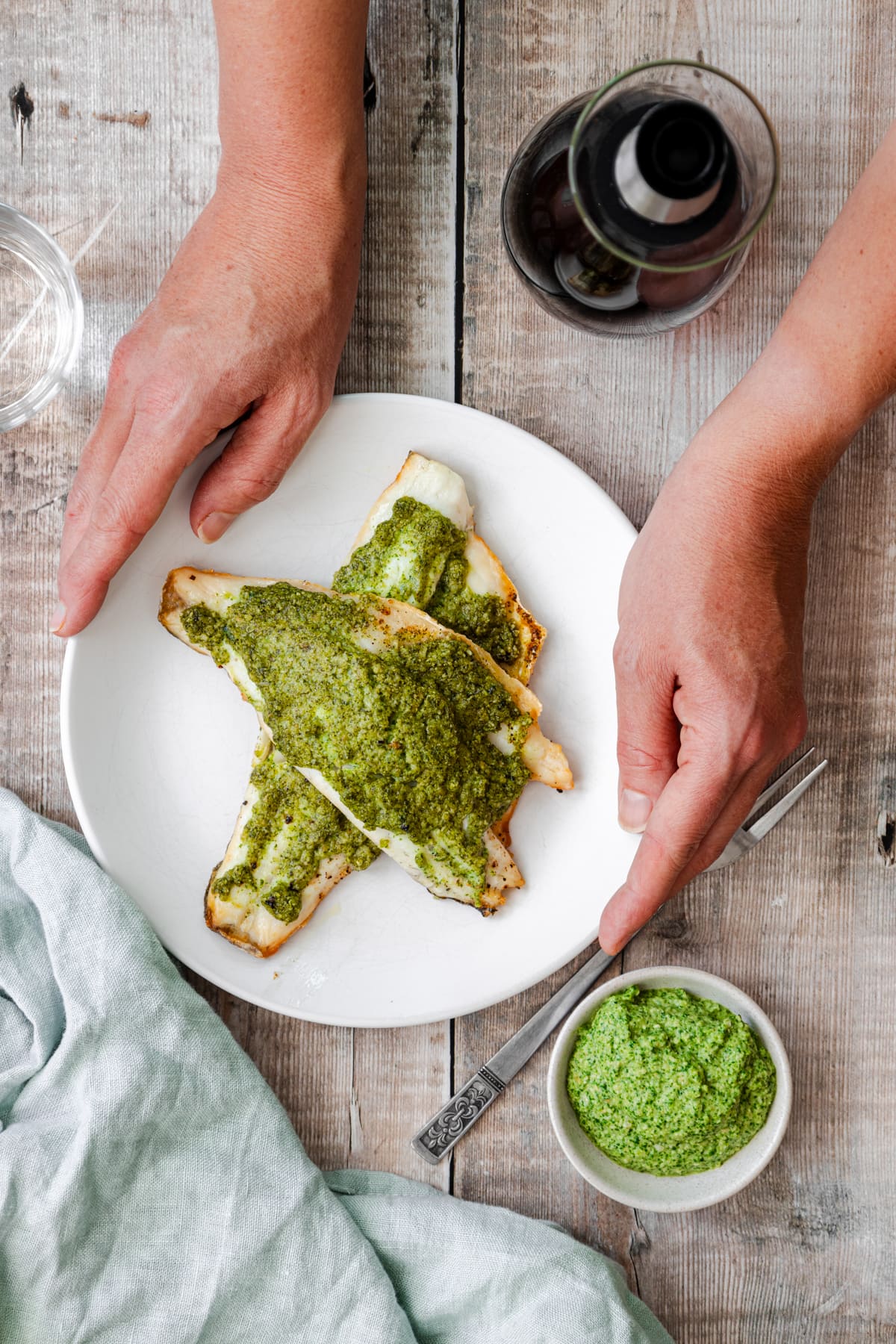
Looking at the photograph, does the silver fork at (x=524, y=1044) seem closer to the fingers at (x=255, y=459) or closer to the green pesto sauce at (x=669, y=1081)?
the green pesto sauce at (x=669, y=1081)

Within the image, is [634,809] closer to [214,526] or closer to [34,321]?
[214,526]

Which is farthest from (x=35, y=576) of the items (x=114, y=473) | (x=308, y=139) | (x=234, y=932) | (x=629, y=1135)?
(x=629, y=1135)

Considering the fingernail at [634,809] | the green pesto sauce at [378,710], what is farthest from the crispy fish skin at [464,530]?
the fingernail at [634,809]

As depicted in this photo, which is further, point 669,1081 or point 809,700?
point 809,700

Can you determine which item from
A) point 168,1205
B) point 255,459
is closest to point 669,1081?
point 168,1205

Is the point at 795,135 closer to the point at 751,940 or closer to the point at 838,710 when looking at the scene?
the point at 838,710

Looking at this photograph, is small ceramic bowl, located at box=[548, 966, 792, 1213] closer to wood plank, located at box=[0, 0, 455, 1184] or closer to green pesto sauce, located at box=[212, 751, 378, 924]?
green pesto sauce, located at box=[212, 751, 378, 924]
